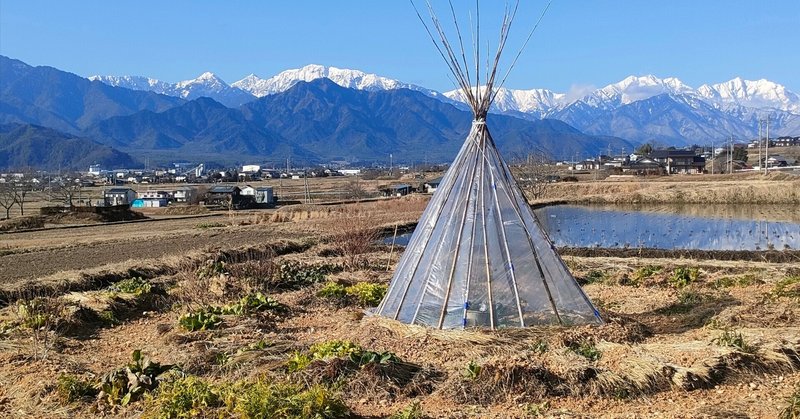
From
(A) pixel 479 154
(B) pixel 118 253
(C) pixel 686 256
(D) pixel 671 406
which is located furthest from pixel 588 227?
(D) pixel 671 406

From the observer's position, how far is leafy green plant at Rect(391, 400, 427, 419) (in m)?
5.30

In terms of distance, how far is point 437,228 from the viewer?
8.76 metres

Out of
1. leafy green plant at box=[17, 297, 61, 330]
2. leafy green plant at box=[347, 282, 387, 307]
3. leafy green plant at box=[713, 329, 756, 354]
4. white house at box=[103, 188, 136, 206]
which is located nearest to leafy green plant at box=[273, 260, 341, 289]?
leafy green plant at box=[347, 282, 387, 307]

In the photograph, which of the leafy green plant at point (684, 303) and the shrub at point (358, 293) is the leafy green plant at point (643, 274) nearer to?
the leafy green plant at point (684, 303)

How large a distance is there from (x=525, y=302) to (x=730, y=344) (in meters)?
2.21

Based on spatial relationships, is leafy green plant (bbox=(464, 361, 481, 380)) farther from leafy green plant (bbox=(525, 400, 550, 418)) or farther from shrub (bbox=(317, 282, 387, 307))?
shrub (bbox=(317, 282, 387, 307))

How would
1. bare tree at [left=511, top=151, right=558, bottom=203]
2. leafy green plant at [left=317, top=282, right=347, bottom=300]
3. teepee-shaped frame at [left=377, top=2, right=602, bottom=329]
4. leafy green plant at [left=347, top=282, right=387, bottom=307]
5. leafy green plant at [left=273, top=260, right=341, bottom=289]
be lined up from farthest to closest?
1. bare tree at [left=511, top=151, right=558, bottom=203]
2. leafy green plant at [left=273, top=260, right=341, bottom=289]
3. leafy green plant at [left=317, top=282, right=347, bottom=300]
4. leafy green plant at [left=347, top=282, right=387, bottom=307]
5. teepee-shaped frame at [left=377, top=2, right=602, bottom=329]

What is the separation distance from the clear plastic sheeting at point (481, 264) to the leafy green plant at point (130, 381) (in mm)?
3016

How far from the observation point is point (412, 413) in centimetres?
532

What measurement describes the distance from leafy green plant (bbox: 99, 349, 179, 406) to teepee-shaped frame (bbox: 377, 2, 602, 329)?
3024mm

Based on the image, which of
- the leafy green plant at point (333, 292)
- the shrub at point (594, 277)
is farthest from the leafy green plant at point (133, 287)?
the shrub at point (594, 277)

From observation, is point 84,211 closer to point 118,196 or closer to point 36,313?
point 118,196

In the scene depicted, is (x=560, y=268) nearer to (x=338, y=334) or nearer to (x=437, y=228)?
(x=437, y=228)

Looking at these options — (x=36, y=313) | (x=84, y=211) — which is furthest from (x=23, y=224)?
(x=36, y=313)
